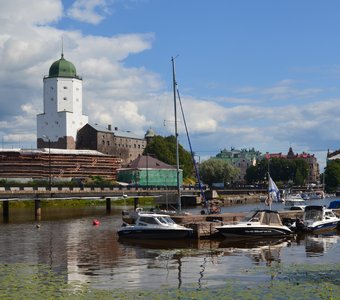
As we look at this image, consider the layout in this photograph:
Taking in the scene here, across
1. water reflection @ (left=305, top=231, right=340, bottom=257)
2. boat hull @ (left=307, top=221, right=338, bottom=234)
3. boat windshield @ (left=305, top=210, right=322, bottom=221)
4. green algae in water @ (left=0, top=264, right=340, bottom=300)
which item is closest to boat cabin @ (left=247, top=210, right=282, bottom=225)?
water reflection @ (left=305, top=231, right=340, bottom=257)

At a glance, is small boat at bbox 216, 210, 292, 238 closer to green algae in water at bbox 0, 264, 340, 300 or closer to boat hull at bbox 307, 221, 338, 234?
boat hull at bbox 307, 221, 338, 234

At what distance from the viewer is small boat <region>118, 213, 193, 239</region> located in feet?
159

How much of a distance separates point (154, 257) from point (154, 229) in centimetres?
1017

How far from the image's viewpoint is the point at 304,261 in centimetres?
3609

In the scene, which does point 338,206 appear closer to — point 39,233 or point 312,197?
point 39,233

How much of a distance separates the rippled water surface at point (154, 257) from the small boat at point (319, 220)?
1596 millimetres

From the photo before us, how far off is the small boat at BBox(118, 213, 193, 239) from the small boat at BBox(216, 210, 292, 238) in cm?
324

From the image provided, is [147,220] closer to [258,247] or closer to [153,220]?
[153,220]

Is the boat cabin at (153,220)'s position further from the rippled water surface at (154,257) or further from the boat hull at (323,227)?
the boat hull at (323,227)

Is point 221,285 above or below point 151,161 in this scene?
below

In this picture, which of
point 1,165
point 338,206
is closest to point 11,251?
point 338,206

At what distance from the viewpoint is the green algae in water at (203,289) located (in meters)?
24.8

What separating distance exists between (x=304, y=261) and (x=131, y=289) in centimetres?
1375

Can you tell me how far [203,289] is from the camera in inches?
1042
